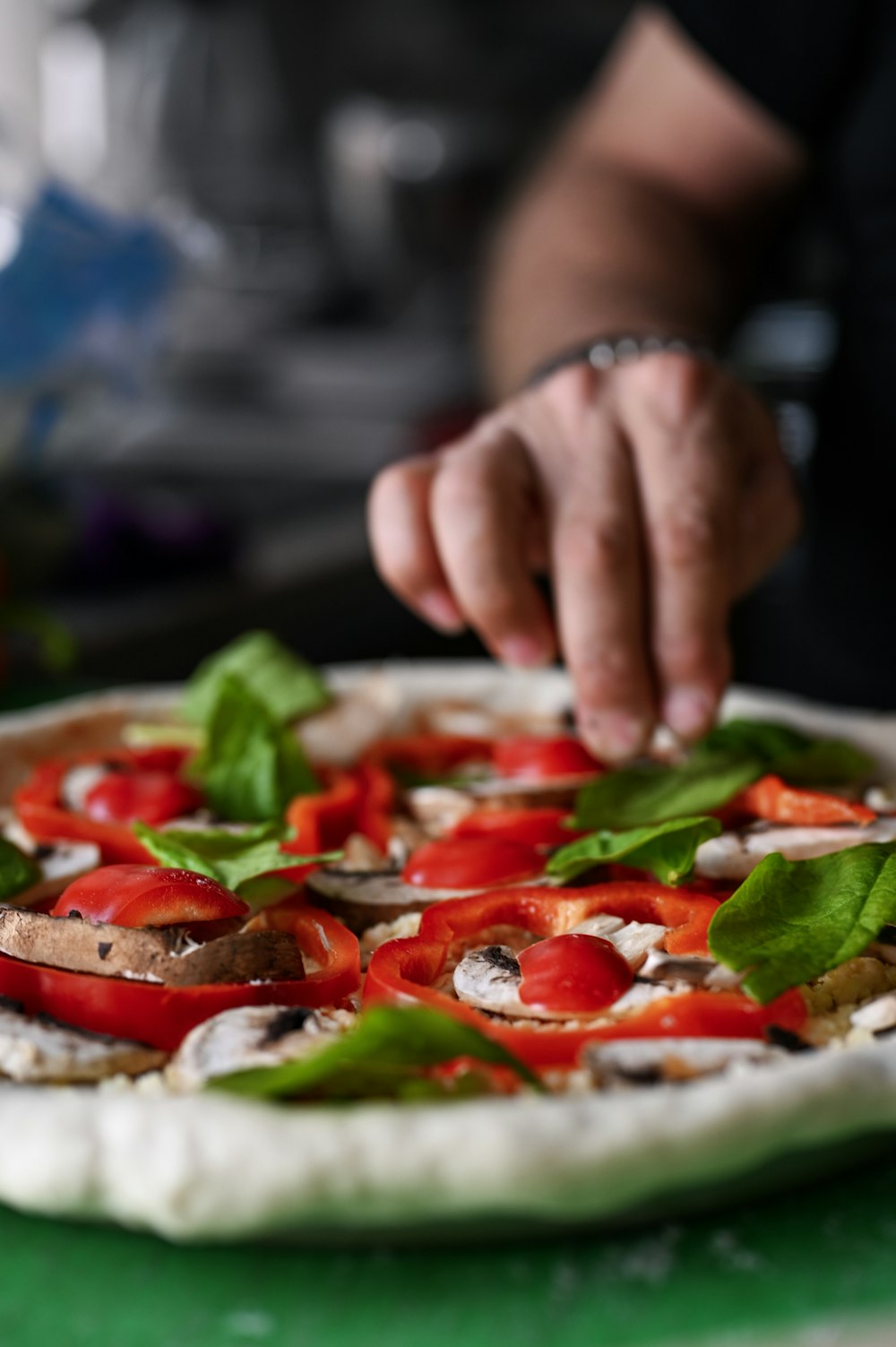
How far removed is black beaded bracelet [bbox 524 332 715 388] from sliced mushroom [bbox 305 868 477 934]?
0.81 m

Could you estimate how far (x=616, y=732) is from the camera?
71.8 inches

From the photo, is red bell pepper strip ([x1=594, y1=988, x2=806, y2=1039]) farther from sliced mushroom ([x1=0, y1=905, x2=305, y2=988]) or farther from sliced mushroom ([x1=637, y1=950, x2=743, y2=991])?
sliced mushroom ([x1=0, y1=905, x2=305, y2=988])

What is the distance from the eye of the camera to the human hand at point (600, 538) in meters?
1.80

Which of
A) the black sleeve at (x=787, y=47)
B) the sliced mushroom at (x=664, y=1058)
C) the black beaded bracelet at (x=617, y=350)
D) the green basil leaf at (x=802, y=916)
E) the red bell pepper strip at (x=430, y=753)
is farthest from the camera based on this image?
the black sleeve at (x=787, y=47)

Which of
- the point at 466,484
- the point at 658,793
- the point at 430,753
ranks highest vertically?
the point at 466,484

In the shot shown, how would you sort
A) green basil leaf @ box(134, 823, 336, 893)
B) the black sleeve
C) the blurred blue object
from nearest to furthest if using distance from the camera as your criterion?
green basil leaf @ box(134, 823, 336, 893) < the black sleeve < the blurred blue object

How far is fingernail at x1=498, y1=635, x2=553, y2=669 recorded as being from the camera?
1.87 metres

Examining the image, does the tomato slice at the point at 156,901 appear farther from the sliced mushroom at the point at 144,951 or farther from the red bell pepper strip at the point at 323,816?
the red bell pepper strip at the point at 323,816

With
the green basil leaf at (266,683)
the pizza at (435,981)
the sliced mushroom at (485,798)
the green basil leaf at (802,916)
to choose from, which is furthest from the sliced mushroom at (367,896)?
the green basil leaf at (266,683)

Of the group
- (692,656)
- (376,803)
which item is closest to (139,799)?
(376,803)

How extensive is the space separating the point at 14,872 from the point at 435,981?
541 millimetres

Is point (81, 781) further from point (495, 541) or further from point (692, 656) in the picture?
point (692, 656)

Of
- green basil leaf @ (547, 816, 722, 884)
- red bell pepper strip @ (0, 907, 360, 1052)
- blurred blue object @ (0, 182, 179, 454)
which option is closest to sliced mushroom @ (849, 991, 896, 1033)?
green basil leaf @ (547, 816, 722, 884)

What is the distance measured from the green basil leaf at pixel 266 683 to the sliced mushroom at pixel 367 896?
0.59m
